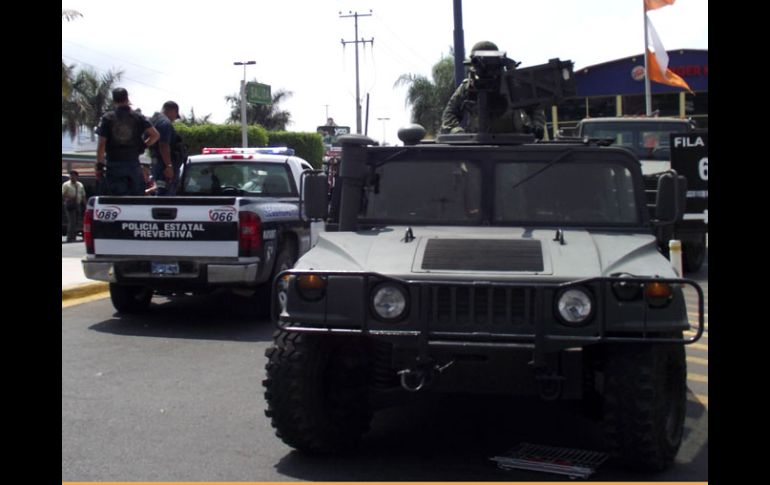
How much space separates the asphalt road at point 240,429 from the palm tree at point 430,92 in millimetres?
34731

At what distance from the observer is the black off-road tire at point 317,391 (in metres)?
5.11

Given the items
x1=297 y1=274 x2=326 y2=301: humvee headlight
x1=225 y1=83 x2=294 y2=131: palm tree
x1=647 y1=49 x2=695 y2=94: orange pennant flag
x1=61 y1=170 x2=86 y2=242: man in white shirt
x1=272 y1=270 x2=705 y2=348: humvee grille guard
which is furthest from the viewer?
x1=225 y1=83 x2=294 y2=131: palm tree

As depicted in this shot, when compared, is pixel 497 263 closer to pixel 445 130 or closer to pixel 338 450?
pixel 338 450

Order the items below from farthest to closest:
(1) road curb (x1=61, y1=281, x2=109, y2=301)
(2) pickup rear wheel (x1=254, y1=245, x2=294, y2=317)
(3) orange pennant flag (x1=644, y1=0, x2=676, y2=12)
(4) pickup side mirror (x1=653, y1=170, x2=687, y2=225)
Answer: (3) orange pennant flag (x1=644, y1=0, x2=676, y2=12)
(1) road curb (x1=61, y1=281, x2=109, y2=301)
(2) pickup rear wheel (x1=254, y1=245, x2=294, y2=317)
(4) pickup side mirror (x1=653, y1=170, x2=687, y2=225)

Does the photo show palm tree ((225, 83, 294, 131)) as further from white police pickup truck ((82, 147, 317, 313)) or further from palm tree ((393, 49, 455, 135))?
white police pickup truck ((82, 147, 317, 313))

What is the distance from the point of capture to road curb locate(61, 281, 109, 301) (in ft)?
36.7

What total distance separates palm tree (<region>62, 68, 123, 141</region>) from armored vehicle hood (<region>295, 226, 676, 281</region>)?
46332mm

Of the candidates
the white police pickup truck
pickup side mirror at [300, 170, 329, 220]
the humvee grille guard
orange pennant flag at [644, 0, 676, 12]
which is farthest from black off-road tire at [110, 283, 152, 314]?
orange pennant flag at [644, 0, 676, 12]

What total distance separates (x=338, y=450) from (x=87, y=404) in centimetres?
221

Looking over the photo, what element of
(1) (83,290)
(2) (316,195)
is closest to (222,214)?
(1) (83,290)

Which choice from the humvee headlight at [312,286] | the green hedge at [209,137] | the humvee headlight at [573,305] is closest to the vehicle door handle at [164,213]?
the humvee headlight at [312,286]

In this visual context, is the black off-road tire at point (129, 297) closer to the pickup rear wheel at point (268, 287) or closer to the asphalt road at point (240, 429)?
the pickup rear wheel at point (268, 287)

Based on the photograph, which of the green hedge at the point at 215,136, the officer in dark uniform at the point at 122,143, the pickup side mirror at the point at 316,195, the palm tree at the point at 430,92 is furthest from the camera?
the palm tree at the point at 430,92
